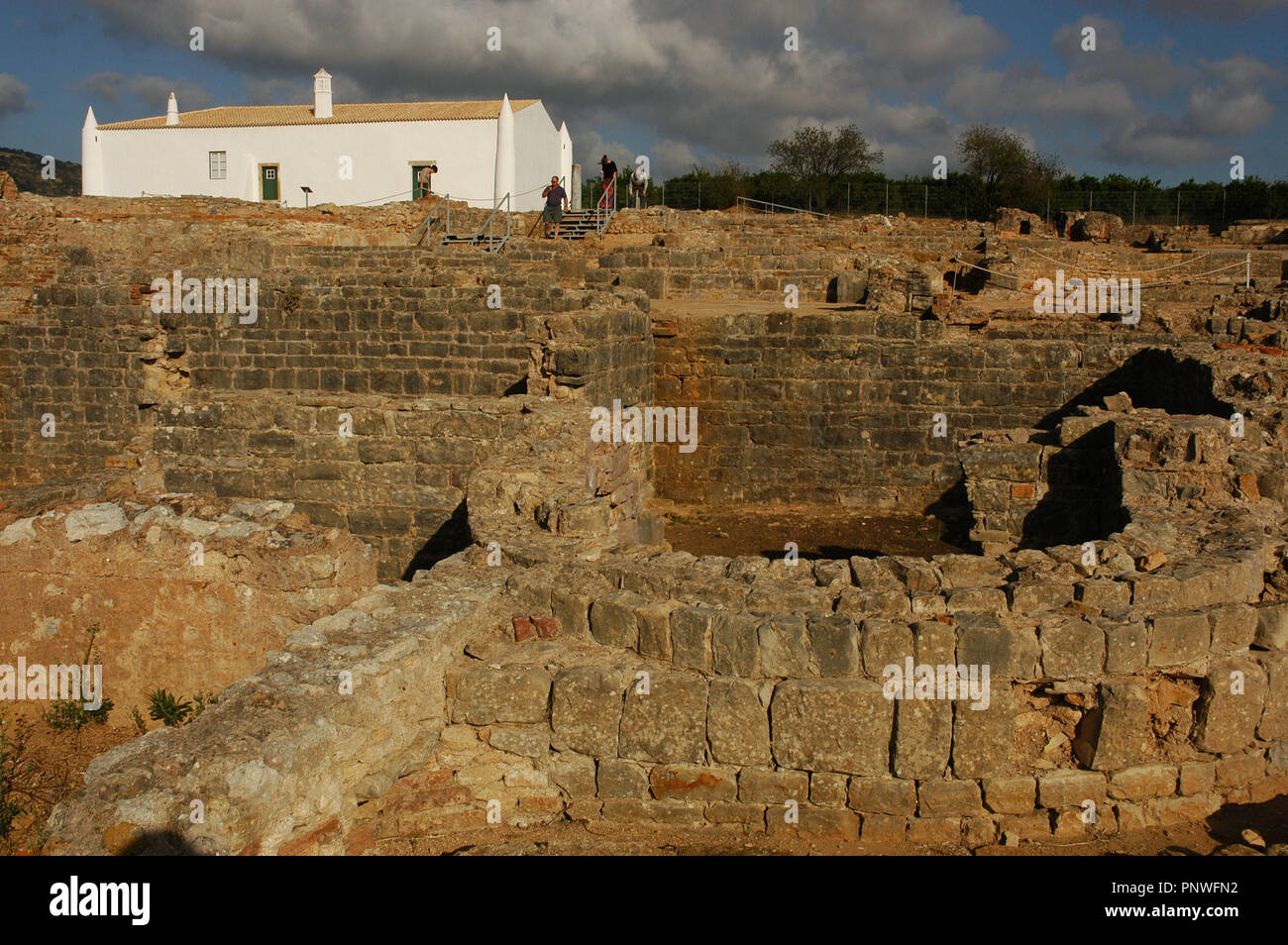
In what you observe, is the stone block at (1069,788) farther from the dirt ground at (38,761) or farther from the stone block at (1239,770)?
the dirt ground at (38,761)

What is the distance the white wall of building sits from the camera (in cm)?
3125

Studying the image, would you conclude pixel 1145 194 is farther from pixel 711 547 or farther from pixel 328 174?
pixel 711 547

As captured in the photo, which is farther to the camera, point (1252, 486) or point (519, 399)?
point (519, 399)

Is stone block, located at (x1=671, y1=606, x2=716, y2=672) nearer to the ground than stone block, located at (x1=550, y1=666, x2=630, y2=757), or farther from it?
farther from it

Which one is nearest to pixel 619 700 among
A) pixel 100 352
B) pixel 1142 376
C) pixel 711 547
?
pixel 711 547

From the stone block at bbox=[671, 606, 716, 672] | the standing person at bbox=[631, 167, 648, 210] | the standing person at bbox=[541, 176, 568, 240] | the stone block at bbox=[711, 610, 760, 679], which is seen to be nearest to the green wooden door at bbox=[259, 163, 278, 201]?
the standing person at bbox=[541, 176, 568, 240]

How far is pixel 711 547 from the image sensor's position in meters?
9.48

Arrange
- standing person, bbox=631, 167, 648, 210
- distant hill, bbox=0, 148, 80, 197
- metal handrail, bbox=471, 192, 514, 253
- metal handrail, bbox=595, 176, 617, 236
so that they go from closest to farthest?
metal handrail, bbox=471, 192, 514, 253 → metal handrail, bbox=595, 176, 617, 236 → standing person, bbox=631, 167, 648, 210 → distant hill, bbox=0, 148, 80, 197

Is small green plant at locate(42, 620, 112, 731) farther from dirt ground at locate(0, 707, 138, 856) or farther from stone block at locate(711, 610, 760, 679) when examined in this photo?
stone block at locate(711, 610, 760, 679)

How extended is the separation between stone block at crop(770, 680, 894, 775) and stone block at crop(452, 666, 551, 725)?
0.92 meters

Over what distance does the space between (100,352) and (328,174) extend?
22.1 m

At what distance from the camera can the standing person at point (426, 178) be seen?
29.4 metres
